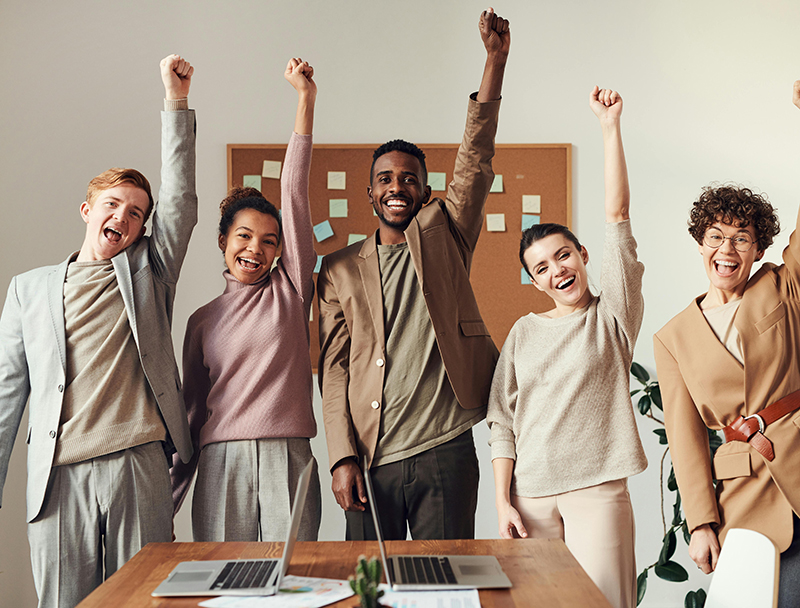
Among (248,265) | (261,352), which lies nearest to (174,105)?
(248,265)

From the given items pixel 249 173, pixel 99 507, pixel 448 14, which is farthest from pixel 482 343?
pixel 448 14

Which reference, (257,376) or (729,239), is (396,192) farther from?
(729,239)

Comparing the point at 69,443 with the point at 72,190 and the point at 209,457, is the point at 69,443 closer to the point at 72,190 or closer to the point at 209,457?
the point at 209,457

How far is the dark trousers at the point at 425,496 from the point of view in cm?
187

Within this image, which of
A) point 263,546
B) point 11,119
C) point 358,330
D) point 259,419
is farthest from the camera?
point 11,119

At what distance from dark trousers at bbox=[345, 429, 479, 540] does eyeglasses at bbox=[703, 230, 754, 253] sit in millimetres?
879

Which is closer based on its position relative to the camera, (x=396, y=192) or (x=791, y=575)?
(x=791, y=575)

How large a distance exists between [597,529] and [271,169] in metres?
2.25

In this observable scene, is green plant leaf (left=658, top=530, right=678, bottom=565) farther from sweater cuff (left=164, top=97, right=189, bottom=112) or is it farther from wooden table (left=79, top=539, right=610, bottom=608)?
sweater cuff (left=164, top=97, right=189, bottom=112)

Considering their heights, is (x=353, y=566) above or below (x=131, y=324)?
below

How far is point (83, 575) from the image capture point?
A: 1.70m

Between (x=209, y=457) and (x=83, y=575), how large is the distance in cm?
42

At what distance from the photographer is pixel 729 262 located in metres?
1.73

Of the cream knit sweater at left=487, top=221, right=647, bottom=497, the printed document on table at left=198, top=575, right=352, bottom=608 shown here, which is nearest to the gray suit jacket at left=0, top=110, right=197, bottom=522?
the printed document on table at left=198, top=575, right=352, bottom=608
